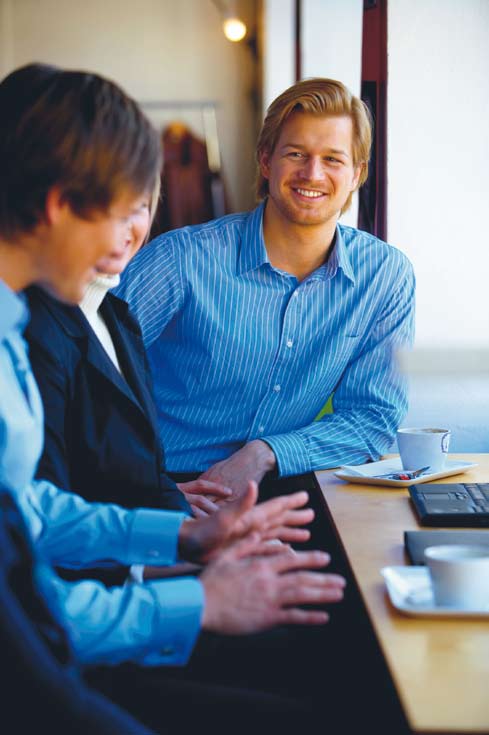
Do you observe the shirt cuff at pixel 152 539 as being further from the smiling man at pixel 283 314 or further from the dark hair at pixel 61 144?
the smiling man at pixel 283 314

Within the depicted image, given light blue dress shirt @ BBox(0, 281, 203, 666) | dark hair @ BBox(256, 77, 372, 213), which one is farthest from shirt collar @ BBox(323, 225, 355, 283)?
light blue dress shirt @ BBox(0, 281, 203, 666)

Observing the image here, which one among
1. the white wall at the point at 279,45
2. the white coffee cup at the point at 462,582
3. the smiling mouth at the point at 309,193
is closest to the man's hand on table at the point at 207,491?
the smiling mouth at the point at 309,193

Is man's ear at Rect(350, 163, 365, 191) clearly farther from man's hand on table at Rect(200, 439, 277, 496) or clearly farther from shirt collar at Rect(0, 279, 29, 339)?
shirt collar at Rect(0, 279, 29, 339)

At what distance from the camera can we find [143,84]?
18.3 feet

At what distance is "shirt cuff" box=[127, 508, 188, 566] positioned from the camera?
A: 131cm

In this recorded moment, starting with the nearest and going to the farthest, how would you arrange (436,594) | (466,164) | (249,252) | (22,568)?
(22,568) → (436,594) → (249,252) → (466,164)

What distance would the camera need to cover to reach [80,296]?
1110 mm

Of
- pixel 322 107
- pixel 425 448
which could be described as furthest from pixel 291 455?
pixel 322 107

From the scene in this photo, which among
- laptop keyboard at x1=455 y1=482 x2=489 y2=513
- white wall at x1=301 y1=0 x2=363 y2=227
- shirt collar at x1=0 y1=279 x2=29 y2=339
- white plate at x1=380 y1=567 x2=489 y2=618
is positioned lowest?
laptop keyboard at x1=455 y1=482 x2=489 y2=513

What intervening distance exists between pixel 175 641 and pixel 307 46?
9.60 feet

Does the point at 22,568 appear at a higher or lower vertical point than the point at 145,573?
higher

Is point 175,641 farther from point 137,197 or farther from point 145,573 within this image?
point 137,197

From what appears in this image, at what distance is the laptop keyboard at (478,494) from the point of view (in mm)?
1351

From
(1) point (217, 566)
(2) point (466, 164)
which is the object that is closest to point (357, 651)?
(1) point (217, 566)
